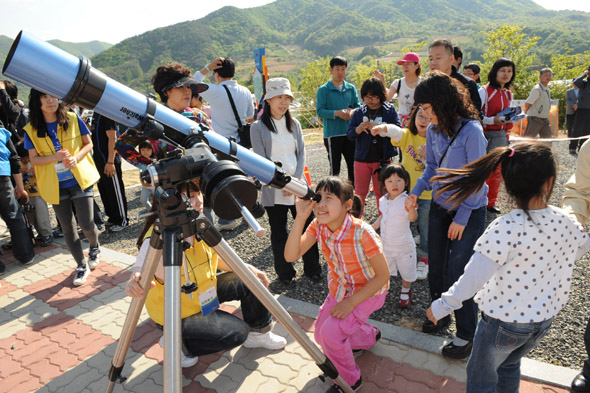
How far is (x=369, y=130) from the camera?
15.1 ft

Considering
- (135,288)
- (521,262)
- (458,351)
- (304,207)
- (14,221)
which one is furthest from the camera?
(14,221)

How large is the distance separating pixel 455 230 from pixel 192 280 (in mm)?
1845

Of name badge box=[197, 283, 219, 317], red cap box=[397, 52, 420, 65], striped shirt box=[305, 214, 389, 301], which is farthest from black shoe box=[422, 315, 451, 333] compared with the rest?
red cap box=[397, 52, 420, 65]

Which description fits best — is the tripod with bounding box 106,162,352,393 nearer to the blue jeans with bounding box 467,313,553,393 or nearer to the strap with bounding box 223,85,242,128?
the blue jeans with bounding box 467,313,553,393

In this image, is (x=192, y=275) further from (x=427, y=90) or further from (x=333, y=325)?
(x=427, y=90)

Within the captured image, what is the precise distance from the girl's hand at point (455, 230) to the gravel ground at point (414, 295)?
34 centimetres

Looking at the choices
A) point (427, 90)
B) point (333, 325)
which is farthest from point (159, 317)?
point (427, 90)

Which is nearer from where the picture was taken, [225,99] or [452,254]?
[452,254]

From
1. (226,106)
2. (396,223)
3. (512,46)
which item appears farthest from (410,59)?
(512,46)

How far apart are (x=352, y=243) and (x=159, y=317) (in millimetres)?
1436

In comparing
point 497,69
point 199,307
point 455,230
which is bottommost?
point 199,307

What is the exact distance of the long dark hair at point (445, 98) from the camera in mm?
2525

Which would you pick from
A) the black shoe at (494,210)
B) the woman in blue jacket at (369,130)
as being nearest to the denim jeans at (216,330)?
the woman in blue jacket at (369,130)

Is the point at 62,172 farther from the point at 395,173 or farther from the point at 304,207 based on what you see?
the point at 395,173
